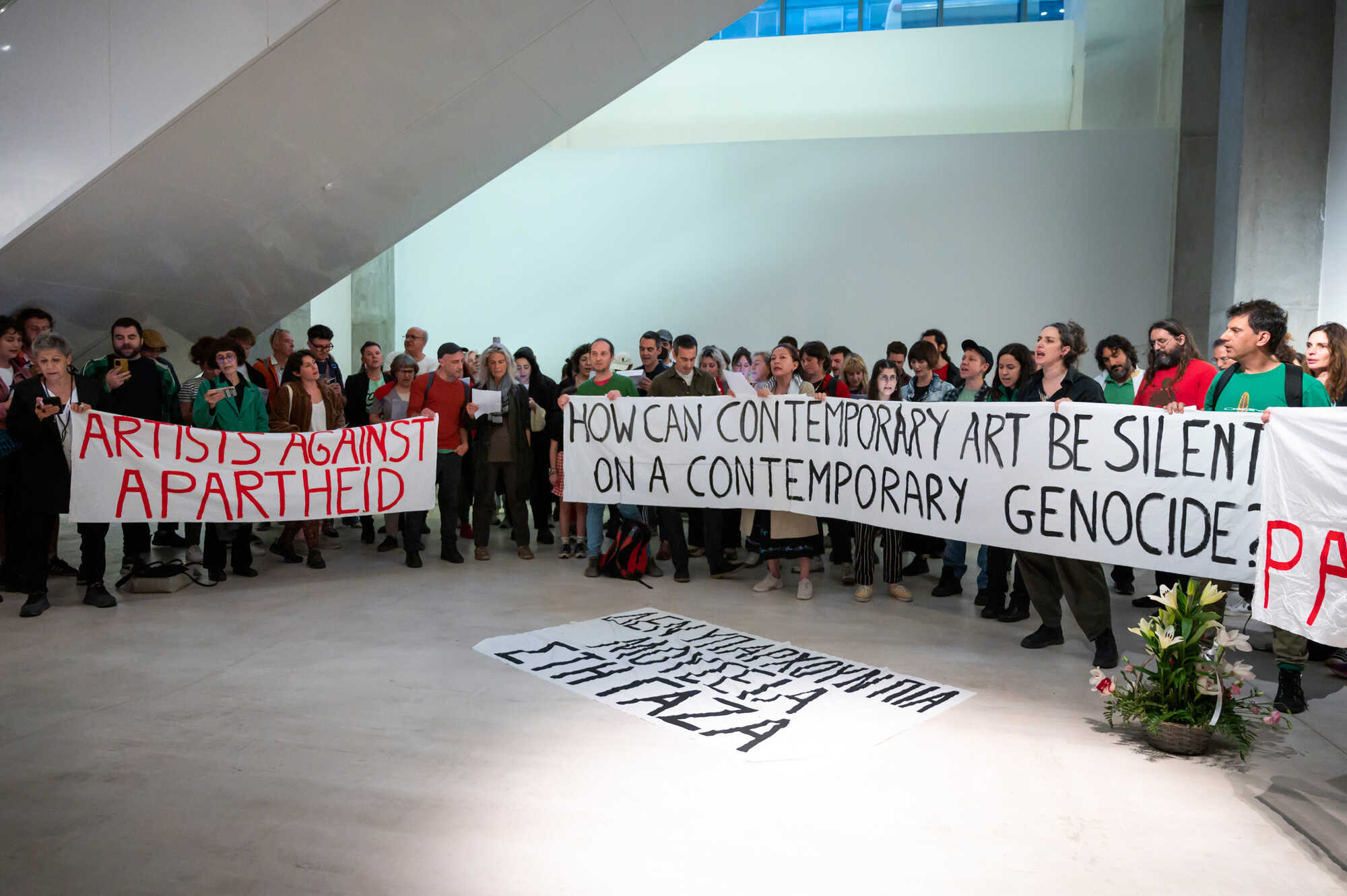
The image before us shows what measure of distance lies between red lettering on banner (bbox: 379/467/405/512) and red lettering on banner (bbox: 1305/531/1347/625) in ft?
17.1

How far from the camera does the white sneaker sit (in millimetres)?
6051

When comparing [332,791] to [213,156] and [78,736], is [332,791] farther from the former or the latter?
[213,156]

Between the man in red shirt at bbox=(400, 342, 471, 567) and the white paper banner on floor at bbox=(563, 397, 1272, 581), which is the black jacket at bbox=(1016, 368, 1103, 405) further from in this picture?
the man in red shirt at bbox=(400, 342, 471, 567)

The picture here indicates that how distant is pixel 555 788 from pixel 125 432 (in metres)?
4.08

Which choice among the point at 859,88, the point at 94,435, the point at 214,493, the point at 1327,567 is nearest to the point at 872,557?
the point at 1327,567

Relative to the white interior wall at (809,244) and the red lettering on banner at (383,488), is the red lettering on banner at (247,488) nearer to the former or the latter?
the red lettering on banner at (383,488)

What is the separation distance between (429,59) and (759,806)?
236 inches

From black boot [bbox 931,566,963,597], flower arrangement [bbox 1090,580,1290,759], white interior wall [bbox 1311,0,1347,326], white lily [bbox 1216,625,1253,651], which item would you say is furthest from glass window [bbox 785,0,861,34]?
white lily [bbox 1216,625,1253,651]

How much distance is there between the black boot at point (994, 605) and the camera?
5.44 meters

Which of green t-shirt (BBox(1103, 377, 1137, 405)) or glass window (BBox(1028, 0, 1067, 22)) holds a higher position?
glass window (BBox(1028, 0, 1067, 22))

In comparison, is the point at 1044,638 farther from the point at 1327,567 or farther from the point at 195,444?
the point at 195,444

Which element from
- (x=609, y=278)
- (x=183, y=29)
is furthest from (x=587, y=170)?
(x=183, y=29)

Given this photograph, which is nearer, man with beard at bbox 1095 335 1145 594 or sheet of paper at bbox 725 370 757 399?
man with beard at bbox 1095 335 1145 594

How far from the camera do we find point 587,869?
2.60m
